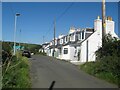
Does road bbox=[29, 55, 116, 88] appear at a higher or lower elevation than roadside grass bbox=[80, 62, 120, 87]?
lower

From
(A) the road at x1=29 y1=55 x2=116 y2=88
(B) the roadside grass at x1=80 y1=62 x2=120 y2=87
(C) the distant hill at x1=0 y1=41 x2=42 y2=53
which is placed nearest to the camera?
(A) the road at x1=29 y1=55 x2=116 y2=88

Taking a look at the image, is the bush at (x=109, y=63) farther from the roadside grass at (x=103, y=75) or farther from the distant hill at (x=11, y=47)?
the distant hill at (x=11, y=47)

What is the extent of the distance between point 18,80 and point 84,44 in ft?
96.1

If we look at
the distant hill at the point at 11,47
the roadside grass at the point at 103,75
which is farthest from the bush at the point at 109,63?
the distant hill at the point at 11,47

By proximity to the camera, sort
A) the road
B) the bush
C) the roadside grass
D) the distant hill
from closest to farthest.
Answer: the road, the roadside grass, the bush, the distant hill

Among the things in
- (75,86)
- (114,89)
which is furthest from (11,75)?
(114,89)

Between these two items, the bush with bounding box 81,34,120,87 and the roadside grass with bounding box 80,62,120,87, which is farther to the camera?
the bush with bounding box 81,34,120,87

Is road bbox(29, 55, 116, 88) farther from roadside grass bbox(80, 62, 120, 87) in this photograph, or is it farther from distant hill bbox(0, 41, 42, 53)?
distant hill bbox(0, 41, 42, 53)

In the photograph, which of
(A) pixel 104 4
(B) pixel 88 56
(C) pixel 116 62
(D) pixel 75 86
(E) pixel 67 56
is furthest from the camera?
(E) pixel 67 56

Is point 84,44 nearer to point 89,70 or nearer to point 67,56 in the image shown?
point 67,56

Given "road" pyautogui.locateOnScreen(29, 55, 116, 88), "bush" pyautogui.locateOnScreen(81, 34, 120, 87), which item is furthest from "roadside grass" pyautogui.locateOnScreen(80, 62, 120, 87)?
"road" pyautogui.locateOnScreen(29, 55, 116, 88)

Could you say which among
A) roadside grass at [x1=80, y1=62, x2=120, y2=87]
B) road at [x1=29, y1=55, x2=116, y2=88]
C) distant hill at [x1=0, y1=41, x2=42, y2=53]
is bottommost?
road at [x1=29, y1=55, x2=116, y2=88]

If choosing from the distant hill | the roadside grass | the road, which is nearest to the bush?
the roadside grass

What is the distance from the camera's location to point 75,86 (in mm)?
14844
